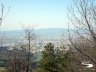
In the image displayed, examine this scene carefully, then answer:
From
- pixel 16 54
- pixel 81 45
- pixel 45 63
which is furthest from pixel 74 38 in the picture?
pixel 16 54

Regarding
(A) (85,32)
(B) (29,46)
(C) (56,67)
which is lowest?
(C) (56,67)

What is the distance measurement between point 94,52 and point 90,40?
0.41m

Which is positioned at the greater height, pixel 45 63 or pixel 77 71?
pixel 77 71

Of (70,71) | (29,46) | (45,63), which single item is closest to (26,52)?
(29,46)

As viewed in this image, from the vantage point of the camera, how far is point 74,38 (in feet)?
26.0

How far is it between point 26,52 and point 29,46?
79 centimetres

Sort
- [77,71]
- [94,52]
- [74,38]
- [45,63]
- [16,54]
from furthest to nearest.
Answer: [16,54]
[45,63]
[77,71]
[74,38]
[94,52]

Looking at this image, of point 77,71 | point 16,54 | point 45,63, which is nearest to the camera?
point 77,71

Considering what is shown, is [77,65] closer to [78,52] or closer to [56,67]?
[78,52]

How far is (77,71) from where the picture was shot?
845cm

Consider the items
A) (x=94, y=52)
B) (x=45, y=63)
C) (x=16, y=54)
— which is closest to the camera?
(x=94, y=52)

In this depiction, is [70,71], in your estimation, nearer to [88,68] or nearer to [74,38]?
[88,68]

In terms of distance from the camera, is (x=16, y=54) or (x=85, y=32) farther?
(x=16, y=54)

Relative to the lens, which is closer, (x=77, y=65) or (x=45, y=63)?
(x=77, y=65)
